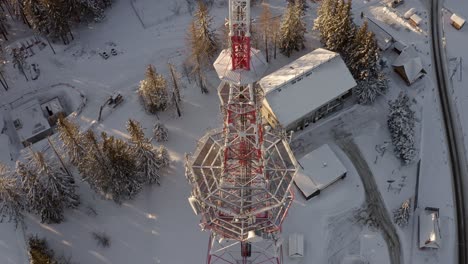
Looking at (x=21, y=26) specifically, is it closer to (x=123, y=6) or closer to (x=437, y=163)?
(x=123, y=6)

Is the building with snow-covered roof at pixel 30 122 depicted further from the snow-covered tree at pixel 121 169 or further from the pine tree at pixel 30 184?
the snow-covered tree at pixel 121 169

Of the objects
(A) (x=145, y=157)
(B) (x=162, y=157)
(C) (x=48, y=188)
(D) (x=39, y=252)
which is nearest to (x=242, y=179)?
(A) (x=145, y=157)

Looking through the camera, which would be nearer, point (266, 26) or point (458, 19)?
point (266, 26)

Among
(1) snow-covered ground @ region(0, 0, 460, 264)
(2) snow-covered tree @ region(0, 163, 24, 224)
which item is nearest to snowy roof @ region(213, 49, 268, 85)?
(1) snow-covered ground @ region(0, 0, 460, 264)

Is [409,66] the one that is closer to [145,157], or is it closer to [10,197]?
[145,157]

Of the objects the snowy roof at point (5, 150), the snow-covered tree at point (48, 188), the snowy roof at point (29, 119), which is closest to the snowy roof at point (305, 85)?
the snow-covered tree at point (48, 188)

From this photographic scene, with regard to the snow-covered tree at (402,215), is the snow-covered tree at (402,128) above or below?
above

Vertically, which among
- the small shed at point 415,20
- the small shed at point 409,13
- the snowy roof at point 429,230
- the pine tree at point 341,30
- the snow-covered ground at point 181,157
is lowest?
the snowy roof at point 429,230
